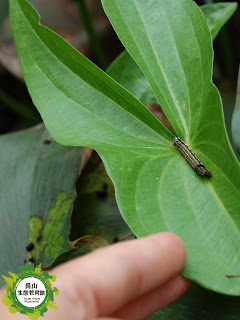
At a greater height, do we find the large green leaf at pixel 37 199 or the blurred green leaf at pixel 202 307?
the blurred green leaf at pixel 202 307

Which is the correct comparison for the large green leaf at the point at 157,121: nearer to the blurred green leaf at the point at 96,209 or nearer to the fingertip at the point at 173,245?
the fingertip at the point at 173,245

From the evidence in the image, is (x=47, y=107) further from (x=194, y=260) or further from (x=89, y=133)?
(x=194, y=260)

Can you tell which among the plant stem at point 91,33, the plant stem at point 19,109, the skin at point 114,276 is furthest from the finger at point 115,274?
the plant stem at point 19,109

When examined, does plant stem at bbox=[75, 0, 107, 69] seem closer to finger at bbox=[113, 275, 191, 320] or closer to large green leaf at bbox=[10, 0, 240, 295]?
large green leaf at bbox=[10, 0, 240, 295]

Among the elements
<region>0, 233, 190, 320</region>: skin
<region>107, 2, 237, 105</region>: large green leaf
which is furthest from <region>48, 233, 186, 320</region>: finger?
<region>107, 2, 237, 105</region>: large green leaf

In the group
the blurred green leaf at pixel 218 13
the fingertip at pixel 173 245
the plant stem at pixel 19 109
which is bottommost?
the plant stem at pixel 19 109

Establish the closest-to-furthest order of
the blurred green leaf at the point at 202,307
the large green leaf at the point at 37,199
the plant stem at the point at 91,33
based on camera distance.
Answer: the blurred green leaf at the point at 202,307, the large green leaf at the point at 37,199, the plant stem at the point at 91,33

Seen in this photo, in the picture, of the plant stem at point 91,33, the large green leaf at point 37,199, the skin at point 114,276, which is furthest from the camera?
the plant stem at point 91,33
